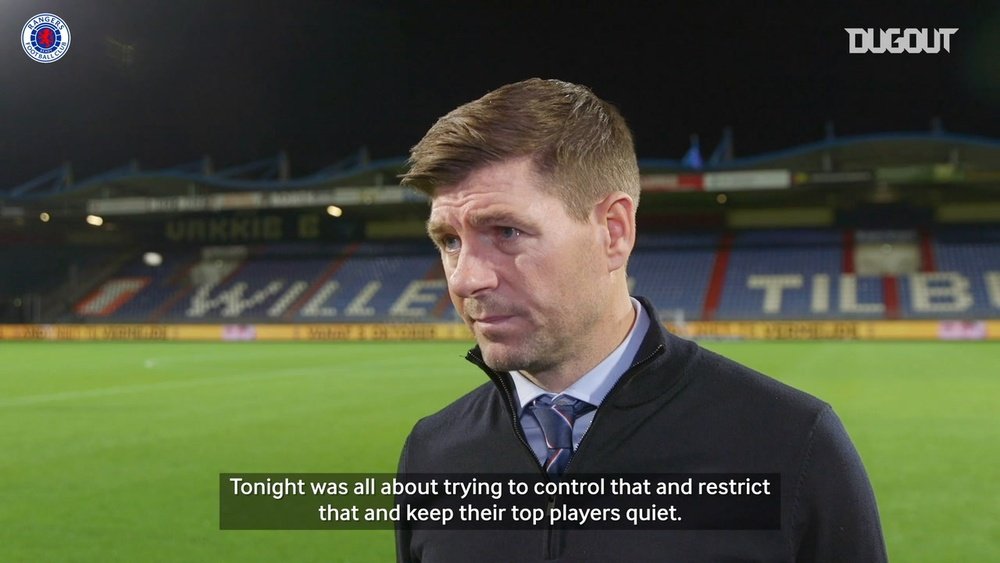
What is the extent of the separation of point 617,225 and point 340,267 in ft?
131

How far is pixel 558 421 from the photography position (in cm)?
177

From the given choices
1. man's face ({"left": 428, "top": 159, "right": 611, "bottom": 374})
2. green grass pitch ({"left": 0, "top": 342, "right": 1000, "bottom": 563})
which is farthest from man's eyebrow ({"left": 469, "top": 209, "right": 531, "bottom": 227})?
green grass pitch ({"left": 0, "top": 342, "right": 1000, "bottom": 563})

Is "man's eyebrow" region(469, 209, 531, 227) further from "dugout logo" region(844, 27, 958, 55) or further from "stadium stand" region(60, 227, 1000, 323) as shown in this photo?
"stadium stand" region(60, 227, 1000, 323)

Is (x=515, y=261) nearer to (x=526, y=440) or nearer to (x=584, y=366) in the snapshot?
(x=584, y=366)

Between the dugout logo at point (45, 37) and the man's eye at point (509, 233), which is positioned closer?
the man's eye at point (509, 233)

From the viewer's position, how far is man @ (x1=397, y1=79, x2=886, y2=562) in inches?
62.8

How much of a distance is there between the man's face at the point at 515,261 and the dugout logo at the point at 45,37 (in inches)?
230

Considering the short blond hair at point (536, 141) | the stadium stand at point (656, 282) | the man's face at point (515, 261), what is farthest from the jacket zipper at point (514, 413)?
the stadium stand at point (656, 282)

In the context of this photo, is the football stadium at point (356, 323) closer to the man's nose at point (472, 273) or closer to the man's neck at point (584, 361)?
the man's neck at point (584, 361)

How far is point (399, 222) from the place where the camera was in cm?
4219

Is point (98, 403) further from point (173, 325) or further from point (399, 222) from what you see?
point (399, 222)

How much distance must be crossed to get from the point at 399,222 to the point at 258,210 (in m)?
6.67

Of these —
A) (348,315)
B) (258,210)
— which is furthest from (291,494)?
(258,210)

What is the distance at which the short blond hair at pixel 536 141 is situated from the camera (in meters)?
1.59
